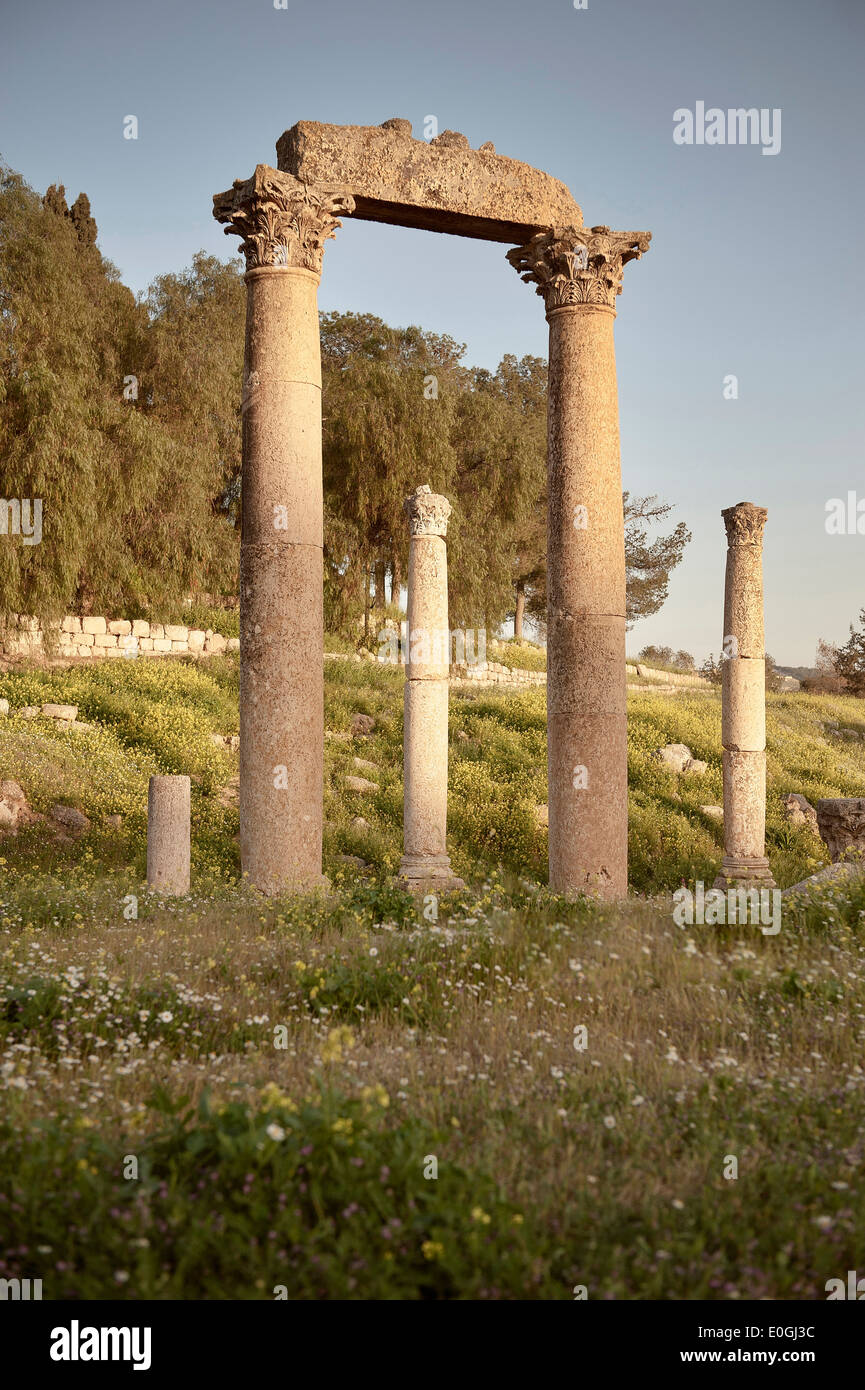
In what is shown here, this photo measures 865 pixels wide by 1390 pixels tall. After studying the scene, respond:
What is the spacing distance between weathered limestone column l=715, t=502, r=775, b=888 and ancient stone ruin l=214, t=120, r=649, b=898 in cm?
646

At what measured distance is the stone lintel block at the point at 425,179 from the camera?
10.9m

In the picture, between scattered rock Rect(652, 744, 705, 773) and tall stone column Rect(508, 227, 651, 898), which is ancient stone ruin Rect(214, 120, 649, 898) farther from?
scattered rock Rect(652, 744, 705, 773)

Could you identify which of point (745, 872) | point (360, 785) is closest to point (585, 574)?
point (745, 872)

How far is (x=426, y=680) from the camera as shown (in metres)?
15.8

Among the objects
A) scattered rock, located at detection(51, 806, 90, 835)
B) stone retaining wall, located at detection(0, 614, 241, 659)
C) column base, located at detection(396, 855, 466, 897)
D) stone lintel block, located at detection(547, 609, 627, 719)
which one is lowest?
column base, located at detection(396, 855, 466, 897)

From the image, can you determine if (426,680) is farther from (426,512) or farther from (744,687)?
(744,687)

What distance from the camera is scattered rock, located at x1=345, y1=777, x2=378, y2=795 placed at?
68.3 ft

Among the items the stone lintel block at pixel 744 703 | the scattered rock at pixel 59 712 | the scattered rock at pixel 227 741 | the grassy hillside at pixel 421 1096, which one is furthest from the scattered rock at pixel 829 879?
the scattered rock at pixel 59 712

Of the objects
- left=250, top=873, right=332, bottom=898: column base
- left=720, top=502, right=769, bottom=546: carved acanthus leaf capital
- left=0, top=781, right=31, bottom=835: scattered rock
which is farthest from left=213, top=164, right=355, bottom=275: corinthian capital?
left=0, top=781, right=31, bottom=835: scattered rock

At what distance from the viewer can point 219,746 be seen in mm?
21766

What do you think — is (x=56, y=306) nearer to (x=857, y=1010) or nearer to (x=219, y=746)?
(x=219, y=746)
